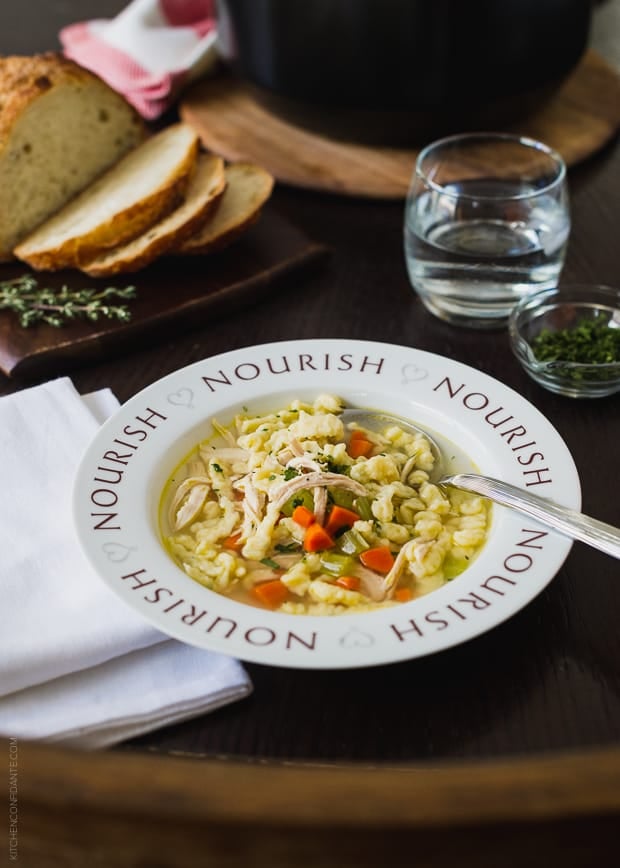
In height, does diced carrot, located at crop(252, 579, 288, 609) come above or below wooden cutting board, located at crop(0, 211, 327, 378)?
above

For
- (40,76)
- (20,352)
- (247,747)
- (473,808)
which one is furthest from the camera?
(40,76)

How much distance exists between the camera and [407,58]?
2.07 m

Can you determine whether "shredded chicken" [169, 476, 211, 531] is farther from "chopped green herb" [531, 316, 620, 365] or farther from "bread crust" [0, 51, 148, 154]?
"bread crust" [0, 51, 148, 154]

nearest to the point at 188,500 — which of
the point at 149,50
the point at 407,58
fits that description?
the point at 407,58

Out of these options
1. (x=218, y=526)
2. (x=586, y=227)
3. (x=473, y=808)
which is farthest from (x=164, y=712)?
(x=586, y=227)

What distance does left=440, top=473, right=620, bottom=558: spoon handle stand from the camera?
48.1 inches

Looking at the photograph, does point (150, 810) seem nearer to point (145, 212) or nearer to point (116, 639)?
point (116, 639)

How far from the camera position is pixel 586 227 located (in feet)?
7.18

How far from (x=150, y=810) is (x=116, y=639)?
0.37m

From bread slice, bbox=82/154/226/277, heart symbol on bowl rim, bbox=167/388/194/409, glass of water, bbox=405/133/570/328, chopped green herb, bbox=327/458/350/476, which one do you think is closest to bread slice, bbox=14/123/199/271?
bread slice, bbox=82/154/226/277

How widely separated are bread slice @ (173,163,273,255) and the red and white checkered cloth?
1.52ft

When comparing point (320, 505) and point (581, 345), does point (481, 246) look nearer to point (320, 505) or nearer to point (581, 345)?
point (581, 345)

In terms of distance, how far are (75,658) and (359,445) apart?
0.50 m

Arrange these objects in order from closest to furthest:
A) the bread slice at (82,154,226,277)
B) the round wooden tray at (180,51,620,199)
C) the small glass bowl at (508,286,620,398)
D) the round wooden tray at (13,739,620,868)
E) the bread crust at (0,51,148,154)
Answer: the round wooden tray at (13,739,620,868), the small glass bowl at (508,286,620,398), the bread slice at (82,154,226,277), the bread crust at (0,51,148,154), the round wooden tray at (180,51,620,199)
